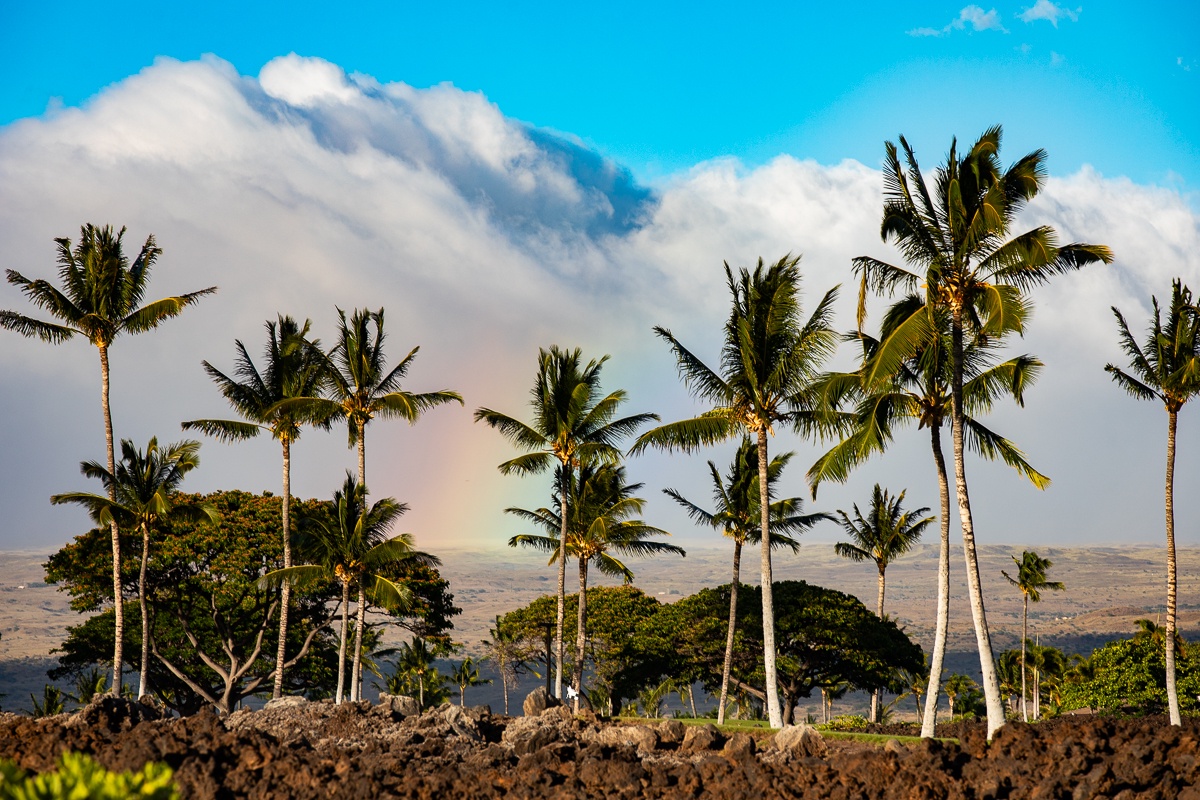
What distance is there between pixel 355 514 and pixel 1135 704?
37908 mm

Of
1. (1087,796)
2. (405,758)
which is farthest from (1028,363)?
(405,758)

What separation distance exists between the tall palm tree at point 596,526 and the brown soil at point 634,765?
57.9 feet

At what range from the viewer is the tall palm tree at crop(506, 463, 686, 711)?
35500mm

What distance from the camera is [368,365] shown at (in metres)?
33.3

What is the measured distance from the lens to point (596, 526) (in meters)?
34.7

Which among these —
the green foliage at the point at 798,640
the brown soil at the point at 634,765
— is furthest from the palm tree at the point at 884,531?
the brown soil at the point at 634,765

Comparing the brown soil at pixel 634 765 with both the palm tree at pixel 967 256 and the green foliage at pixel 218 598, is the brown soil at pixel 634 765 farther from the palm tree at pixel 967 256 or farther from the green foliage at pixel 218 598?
the green foliage at pixel 218 598

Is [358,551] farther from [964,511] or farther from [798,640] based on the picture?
[964,511]

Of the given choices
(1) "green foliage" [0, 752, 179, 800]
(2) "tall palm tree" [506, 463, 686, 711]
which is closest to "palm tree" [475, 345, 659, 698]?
(2) "tall palm tree" [506, 463, 686, 711]

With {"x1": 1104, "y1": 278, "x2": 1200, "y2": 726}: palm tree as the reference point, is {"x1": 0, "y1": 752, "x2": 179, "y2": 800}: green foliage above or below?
below

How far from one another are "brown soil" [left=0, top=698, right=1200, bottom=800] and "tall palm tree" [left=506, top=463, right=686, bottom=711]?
17642 mm

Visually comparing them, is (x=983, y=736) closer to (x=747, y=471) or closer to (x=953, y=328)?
(x=953, y=328)

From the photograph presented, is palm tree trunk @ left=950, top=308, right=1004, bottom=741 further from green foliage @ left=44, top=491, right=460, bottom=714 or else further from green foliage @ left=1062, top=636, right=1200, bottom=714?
green foliage @ left=1062, top=636, right=1200, bottom=714

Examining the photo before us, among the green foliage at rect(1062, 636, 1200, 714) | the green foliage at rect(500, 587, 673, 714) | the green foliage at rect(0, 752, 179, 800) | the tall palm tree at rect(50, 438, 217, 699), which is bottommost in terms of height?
the green foliage at rect(1062, 636, 1200, 714)
